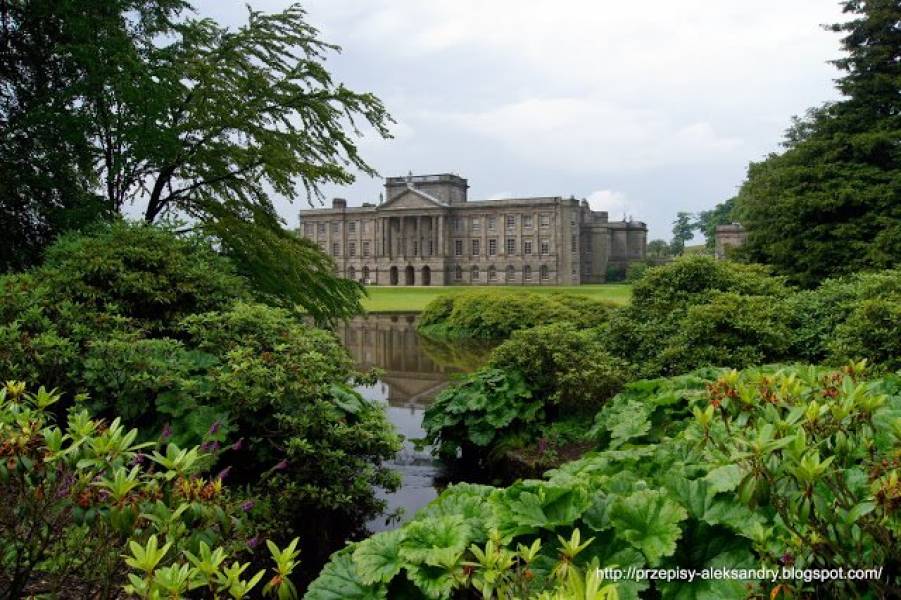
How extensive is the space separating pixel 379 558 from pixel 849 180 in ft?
63.6

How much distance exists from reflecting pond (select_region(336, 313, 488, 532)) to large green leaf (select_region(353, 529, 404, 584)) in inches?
105

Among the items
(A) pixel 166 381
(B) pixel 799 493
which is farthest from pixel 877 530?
(A) pixel 166 381

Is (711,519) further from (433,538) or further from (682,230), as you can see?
(682,230)

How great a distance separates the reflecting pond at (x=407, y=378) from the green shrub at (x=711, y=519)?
9.09 ft

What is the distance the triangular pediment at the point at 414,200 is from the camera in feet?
268

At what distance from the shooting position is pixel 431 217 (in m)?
81.9

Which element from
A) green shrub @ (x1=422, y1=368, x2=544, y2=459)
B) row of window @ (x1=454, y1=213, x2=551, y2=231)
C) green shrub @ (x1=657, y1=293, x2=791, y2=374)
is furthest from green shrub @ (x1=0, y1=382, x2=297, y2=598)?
row of window @ (x1=454, y1=213, x2=551, y2=231)

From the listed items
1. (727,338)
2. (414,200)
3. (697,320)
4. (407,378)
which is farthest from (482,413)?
(414,200)

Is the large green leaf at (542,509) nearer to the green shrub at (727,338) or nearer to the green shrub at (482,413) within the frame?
the green shrub at (482,413)

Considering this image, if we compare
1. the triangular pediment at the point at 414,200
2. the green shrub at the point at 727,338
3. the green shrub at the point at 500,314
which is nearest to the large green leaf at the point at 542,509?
the green shrub at the point at 727,338

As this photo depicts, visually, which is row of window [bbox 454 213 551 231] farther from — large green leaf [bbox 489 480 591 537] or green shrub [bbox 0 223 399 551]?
large green leaf [bbox 489 480 591 537]

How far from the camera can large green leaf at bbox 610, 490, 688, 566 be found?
9.32 feet

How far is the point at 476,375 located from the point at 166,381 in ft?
13.1

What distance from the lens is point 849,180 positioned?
18.2 m
